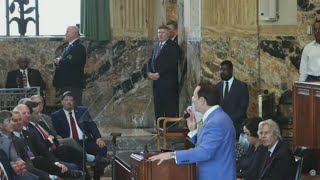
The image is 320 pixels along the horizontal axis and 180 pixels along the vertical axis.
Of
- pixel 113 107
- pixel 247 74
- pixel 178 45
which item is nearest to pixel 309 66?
pixel 247 74

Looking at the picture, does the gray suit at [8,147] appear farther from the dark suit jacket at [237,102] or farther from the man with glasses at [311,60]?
the man with glasses at [311,60]

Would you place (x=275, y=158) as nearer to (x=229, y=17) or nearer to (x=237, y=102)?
(x=237, y=102)

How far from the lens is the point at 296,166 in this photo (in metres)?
7.15

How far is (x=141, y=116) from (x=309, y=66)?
3.34 meters

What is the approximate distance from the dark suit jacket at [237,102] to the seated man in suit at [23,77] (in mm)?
3507

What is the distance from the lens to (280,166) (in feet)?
22.9

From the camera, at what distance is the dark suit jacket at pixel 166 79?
1147 cm

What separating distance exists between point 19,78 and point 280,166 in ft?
20.6


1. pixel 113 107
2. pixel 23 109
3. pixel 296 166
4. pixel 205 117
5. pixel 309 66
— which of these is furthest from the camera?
pixel 113 107

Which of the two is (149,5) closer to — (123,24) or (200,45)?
(123,24)

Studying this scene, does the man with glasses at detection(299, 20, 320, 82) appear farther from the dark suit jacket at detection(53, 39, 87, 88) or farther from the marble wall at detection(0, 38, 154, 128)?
the marble wall at detection(0, 38, 154, 128)

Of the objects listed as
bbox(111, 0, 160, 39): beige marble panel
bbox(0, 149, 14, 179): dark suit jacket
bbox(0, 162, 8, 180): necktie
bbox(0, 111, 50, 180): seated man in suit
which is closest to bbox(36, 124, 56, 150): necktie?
bbox(0, 111, 50, 180): seated man in suit

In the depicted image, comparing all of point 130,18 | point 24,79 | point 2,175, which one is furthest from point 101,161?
point 130,18

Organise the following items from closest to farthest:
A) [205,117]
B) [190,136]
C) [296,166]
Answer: [205,117] → [190,136] → [296,166]
